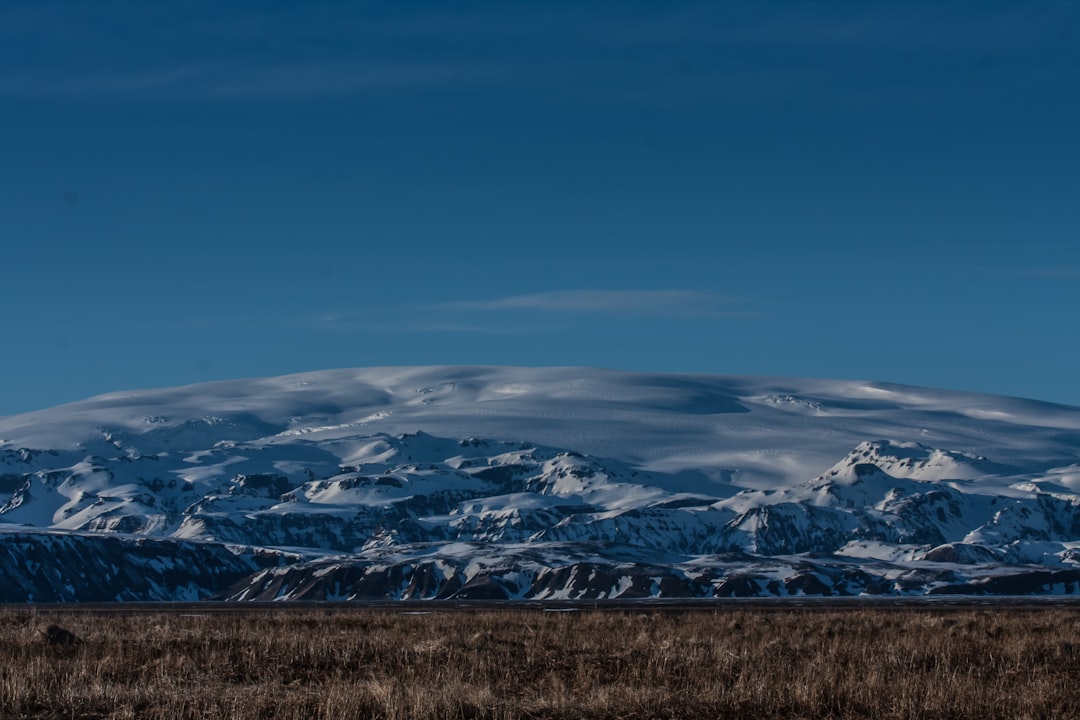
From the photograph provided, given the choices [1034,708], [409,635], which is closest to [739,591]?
[409,635]

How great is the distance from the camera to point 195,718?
21734 millimetres

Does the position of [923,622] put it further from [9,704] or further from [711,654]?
[9,704]

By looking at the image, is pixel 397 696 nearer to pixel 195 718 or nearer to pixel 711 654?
pixel 195 718

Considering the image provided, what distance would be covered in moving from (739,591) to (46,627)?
162 meters

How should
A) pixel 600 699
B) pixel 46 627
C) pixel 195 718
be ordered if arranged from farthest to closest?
pixel 46 627
pixel 600 699
pixel 195 718

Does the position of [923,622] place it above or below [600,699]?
below

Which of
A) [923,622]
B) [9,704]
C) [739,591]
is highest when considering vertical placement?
[9,704]

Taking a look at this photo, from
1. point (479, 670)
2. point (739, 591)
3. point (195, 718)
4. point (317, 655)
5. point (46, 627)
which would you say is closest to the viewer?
point (195, 718)

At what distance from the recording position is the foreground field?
74.5 feet

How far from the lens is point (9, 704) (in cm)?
2292

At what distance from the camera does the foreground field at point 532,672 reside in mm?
22719

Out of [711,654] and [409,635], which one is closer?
[711,654]

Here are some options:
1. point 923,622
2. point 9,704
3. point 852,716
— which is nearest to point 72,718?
point 9,704

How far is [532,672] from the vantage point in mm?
29141
